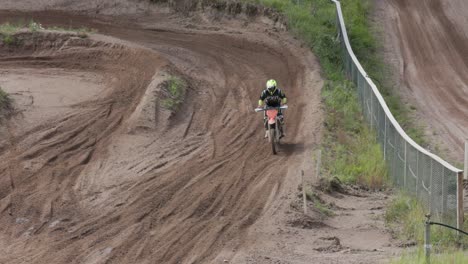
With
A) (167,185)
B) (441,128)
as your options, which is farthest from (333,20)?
(167,185)

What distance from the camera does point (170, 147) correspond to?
22500 mm

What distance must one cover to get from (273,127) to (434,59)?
13.1 metres

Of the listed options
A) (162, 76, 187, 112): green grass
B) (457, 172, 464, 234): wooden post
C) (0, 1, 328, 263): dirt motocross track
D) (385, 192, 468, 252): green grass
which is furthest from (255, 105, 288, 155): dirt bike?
(457, 172, 464, 234): wooden post

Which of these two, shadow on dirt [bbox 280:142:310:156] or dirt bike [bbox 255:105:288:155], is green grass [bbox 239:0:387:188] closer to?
shadow on dirt [bbox 280:142:310:156]

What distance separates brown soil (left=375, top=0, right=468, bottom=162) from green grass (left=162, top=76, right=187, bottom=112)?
742 cm

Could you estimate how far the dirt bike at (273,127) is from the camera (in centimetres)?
2275

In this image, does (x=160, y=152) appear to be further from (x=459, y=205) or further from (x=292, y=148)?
(x=459, y=205)

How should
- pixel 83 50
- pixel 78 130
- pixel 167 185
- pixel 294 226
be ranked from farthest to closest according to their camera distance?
1. pixel 83 50
2. pixel 78 130
3. pixel 167 185
4. pixel 294 226

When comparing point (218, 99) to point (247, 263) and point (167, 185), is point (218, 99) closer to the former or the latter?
point (167, 185)

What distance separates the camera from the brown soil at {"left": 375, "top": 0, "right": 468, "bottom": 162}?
27.7m

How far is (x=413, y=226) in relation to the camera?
690 inches

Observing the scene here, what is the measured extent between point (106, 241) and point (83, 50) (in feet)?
49.6

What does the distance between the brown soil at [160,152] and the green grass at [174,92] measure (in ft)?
0.85

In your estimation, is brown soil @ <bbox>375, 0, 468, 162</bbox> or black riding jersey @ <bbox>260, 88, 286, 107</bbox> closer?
black riding jersey @ <bbox>260, 88, 286, 107</bbox>
